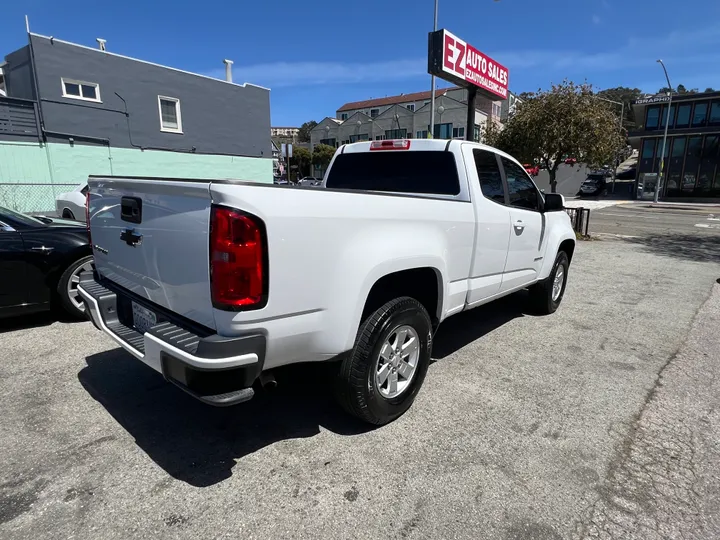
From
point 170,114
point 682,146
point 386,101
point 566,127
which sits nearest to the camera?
point 566,127

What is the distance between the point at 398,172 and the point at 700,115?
41682mm

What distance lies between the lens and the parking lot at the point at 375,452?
2238 mm

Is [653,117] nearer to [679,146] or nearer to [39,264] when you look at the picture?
[679,146]

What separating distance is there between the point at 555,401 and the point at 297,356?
7.20 feet

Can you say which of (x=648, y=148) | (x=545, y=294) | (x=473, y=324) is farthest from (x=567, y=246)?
(x=648, y=148)

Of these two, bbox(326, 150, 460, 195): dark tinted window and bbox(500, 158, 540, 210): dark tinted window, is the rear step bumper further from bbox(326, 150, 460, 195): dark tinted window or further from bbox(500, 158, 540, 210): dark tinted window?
bbox(500, 158, 540, 210): dark tinted window

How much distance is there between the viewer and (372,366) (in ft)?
9.16

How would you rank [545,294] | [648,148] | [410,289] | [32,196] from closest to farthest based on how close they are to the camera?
[410,289] < [545,294] < [32,196] < [648,148]

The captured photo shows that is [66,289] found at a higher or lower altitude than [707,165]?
lower

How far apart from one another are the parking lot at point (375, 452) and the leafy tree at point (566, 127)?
34.5 feet

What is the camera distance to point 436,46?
36.8 feet

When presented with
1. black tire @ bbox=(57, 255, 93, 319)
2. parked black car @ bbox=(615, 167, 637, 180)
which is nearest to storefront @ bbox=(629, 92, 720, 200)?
parked black car @ bbox=(615, 167, 637, 180)

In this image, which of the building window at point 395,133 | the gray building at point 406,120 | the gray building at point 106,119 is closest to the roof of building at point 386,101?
the gray building at point 406,120

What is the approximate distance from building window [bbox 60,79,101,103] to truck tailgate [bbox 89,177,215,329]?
53.6ft
